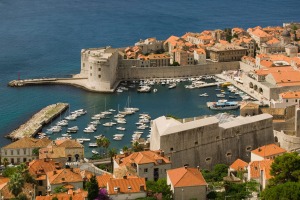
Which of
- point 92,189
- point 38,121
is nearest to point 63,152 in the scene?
point 92,189

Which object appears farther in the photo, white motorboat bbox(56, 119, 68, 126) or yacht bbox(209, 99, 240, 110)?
yacht bbox(209, 99, 240, 110)

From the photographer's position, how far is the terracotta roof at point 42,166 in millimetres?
30781

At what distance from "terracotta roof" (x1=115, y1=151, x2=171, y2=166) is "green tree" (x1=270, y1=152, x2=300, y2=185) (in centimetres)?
530

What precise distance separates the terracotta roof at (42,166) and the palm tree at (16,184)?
2.56 meters

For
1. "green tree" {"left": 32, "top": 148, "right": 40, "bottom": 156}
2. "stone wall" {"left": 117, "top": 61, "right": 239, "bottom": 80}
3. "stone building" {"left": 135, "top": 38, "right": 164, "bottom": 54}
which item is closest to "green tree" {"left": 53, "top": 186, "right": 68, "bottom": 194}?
"green tree" {"left": 32, "top": 148, "right": 40, "bottom": 156}

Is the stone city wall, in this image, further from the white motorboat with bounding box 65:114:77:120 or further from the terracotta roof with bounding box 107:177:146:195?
the white motorboat with bounding box 65:114:77:120

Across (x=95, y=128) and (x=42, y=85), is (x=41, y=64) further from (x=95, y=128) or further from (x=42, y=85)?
(x=95, y=128)

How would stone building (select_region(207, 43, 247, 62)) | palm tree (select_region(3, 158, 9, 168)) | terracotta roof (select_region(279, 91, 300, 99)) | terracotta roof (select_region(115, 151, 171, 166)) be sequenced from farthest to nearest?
stone building (select_region(207, 43, 247, 62)) < terracotta roof (select_region(279, 91, 300, 99)) < palm tree (select_region(3, 158, 9, 168)) < terracotta roof (select_region(115, 151, 171, 166))

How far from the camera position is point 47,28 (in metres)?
92.1

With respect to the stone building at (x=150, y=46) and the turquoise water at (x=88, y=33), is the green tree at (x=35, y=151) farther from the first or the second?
the stone building at (x=150, y=46)

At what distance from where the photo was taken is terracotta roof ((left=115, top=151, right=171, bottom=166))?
103 feet

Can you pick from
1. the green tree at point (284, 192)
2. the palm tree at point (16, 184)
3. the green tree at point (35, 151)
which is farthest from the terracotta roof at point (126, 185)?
the green tree at point (35, 151)

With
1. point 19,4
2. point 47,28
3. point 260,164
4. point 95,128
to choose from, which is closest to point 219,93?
point 95,128

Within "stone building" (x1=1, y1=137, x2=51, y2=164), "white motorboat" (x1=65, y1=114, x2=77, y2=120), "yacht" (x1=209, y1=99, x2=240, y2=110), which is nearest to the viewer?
"stone building" (x1=1, y1=137, x2=51, y2=164)
